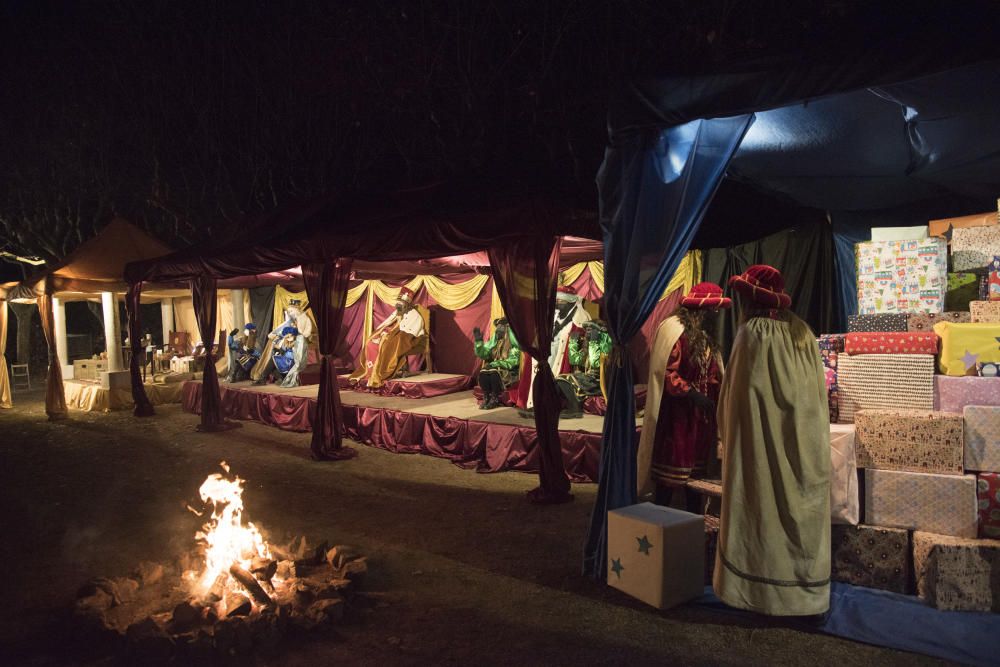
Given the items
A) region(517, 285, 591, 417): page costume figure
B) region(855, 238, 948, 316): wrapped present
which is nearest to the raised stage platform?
region(517, 285, 591, 417): page costume figure

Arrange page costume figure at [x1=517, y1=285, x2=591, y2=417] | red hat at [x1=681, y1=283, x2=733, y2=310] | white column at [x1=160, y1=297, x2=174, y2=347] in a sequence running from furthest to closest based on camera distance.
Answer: white column at [x1=160, y1=297, x2=174, y2=347] → page costume figure at [x1=517, y1=285, x2=591, y2=417] → red hat at [x1=681, y1=283, x2=733, y2=310]

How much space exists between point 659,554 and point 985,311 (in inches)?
89.6

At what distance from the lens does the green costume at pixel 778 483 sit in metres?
3.05

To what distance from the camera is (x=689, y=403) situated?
13.2ft

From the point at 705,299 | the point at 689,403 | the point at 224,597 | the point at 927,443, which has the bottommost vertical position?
the point at 224,597

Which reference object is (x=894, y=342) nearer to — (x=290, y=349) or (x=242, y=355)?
(x=290, y=349)

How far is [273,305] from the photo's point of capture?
15164 mm

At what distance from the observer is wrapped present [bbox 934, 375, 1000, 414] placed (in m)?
3.33

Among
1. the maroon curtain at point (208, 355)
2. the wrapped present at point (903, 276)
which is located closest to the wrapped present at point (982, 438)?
the wrapped present at point (903, 276)

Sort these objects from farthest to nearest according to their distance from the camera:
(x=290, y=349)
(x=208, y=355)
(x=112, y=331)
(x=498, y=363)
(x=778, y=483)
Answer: (x=112, y=331)
(x=290, y=349)
(x=208, y=355)
(x=498, y=363)
(x=778, y=483)

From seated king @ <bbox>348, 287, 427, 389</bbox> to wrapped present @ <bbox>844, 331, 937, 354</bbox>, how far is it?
7.63 meters

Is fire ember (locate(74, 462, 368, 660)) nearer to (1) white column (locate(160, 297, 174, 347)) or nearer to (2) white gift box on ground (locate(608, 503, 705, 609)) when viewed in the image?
(2) white gift box on ground (locate(608, 503, 705, 609))

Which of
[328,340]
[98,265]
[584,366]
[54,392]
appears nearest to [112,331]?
[98,265]

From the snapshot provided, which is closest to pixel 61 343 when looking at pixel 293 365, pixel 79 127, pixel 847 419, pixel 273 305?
pixel 273 305
